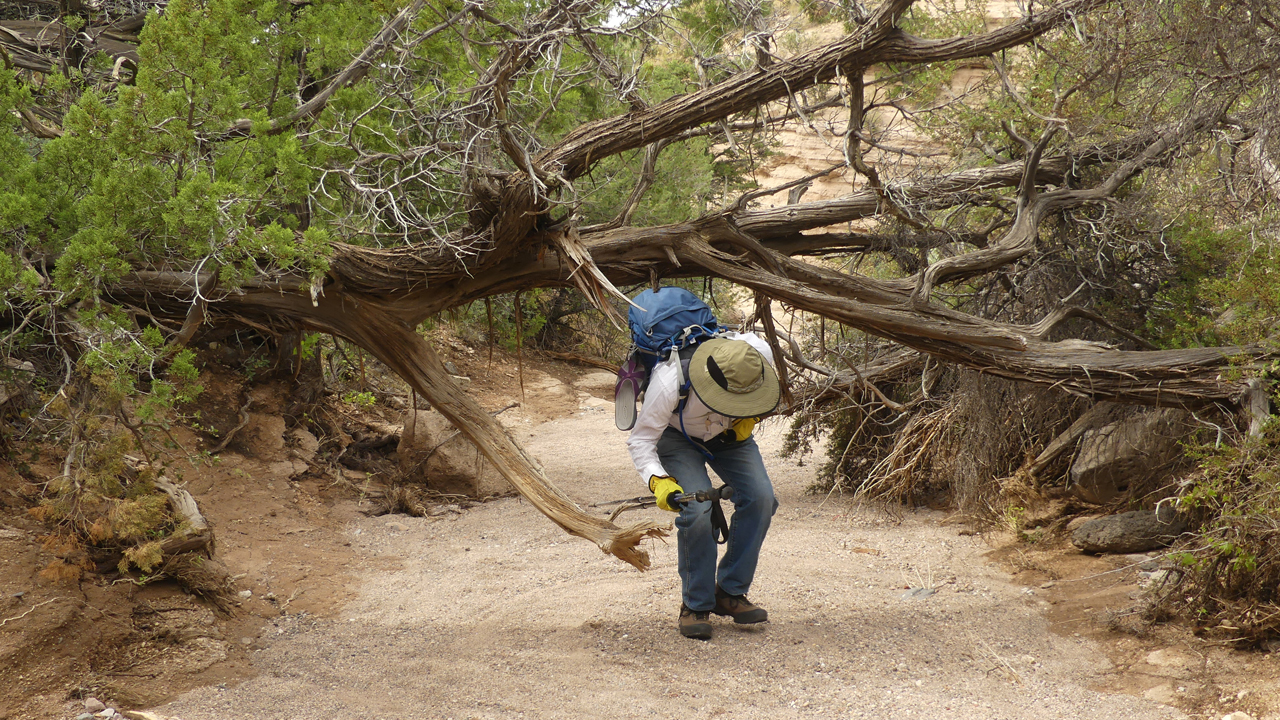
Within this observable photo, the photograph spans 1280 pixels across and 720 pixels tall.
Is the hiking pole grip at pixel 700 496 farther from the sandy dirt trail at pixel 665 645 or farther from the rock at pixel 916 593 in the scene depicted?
the rock at pixel 916 593

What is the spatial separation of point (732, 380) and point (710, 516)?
2.41 ft

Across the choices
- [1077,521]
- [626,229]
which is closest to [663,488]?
[626,229]

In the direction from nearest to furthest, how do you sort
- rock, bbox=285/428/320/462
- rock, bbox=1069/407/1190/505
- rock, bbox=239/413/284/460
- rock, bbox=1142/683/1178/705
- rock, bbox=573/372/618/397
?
rock, bbox=1142/683/1178/705
rock, bbox=1069/407/1190/505
rock, bbox=239/413/284/460
rock, bbox=285/428/320/462
rock, bbox=573/372/618/397

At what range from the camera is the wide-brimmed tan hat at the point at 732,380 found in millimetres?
4043

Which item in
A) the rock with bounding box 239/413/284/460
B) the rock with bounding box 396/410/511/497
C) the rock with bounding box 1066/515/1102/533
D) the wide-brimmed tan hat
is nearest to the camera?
the wide-brimmed tan hat

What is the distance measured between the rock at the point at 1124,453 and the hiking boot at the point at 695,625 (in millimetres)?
2958

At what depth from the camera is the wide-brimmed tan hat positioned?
4.04 meters

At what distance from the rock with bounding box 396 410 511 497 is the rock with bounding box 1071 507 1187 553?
4.95 meters

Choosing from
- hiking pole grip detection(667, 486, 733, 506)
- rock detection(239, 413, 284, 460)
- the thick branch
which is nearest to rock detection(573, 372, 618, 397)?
rock detection(239, 413, 284, 460)

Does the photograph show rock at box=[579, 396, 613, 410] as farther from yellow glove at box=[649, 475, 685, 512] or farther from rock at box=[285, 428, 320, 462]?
yellow glove at box=[649, 475, 685, 512]

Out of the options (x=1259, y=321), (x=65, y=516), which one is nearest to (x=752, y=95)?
(x=1259, y=321)

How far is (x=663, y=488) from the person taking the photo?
4.13 m

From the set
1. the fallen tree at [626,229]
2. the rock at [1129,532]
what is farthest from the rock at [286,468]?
the rock at [1129,532]

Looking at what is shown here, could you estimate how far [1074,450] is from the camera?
6172 millimetres
